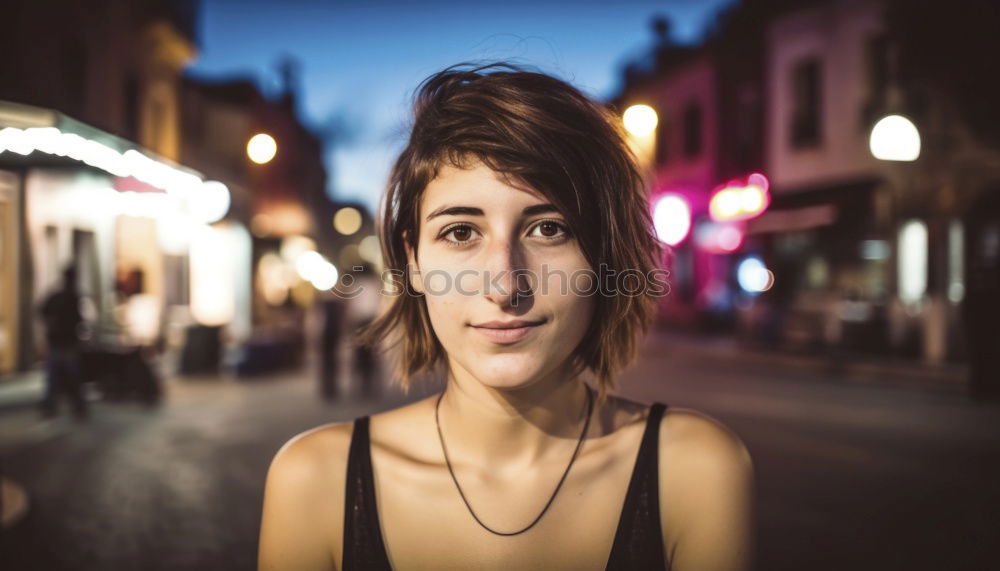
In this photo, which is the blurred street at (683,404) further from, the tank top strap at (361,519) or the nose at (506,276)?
the nose at (506,276)

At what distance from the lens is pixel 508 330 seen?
1.52 meters

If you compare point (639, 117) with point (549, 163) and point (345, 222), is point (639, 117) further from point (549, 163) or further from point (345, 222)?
point (345, 222)

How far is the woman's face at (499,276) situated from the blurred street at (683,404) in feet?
3.46

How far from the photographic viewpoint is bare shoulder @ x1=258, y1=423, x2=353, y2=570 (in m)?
1.57

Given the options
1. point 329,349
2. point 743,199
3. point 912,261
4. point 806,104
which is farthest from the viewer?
point 806,104

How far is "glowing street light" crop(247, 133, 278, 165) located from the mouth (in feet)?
8.28

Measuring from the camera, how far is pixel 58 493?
5.88m

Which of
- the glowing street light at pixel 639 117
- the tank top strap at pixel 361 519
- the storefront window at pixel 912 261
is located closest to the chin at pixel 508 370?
the tank top strap at pixel 361 519

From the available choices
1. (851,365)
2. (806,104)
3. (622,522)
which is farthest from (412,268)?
(806,104)

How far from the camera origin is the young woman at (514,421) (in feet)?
5.16

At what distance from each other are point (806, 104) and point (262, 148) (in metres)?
19.5

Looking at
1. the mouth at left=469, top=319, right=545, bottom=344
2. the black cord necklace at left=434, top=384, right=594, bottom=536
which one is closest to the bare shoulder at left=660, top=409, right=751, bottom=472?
the black cord necklace at left=434, top=384, right=594, bottom=536

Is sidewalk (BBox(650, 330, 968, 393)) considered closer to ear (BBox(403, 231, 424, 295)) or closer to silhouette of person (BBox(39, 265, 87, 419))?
ear (BBox(403, 231, 424, 295))

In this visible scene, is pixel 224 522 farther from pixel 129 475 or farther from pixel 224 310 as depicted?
pixel 224 310
